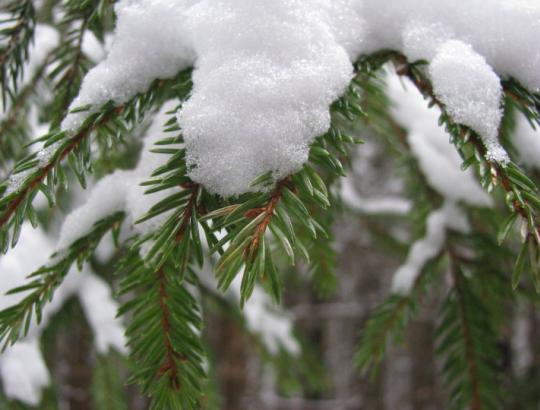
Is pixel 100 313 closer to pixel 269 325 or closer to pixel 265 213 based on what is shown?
pixel 269 325

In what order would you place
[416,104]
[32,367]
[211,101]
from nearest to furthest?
1. [211,101]
2. [32,367]
3. [416,104]

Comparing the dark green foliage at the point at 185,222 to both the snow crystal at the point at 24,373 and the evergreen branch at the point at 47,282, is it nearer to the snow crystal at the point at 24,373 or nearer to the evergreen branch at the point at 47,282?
the evergreen branch at the point at 47,282

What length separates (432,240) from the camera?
1.07 metres

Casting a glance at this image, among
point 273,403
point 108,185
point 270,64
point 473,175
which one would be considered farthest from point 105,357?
point 273,403

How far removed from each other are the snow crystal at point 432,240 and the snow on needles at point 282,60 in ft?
1.85

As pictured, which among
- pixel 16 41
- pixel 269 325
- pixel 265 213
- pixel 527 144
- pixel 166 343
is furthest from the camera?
pixel 269 325

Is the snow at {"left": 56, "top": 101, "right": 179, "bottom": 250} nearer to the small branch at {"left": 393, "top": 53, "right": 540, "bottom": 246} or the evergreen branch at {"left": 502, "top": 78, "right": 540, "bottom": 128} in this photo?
the small branch at {"left": 393, "top": 53, "right": 540, "bottom": 246}

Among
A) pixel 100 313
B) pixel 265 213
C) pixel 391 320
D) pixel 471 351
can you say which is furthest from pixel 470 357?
pixel 100 313

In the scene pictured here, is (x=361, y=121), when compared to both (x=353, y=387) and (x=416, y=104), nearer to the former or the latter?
(x=416, y=104)

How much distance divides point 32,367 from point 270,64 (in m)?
0.94

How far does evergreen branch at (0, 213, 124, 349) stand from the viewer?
0.56 meters

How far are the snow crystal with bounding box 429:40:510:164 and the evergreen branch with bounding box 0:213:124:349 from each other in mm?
463

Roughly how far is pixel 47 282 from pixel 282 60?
426 mm

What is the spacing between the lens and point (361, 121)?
112 centimetres
